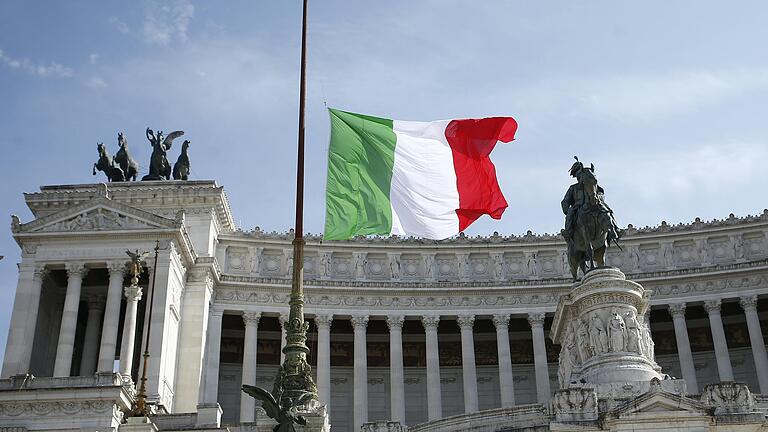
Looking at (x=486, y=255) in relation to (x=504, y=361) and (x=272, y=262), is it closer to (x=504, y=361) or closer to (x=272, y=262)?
(x=504, y=361)

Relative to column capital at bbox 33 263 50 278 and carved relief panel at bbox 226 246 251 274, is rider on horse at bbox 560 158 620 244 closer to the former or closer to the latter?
carved relief panel at bbox 226 246 251 274

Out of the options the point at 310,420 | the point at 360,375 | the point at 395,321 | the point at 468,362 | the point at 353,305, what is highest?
the point at 353,305

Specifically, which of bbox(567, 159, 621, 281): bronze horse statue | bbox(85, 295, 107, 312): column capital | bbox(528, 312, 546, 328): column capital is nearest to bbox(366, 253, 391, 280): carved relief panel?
bbox(528, 312, 546, 328): column capital

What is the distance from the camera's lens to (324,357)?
55812mm

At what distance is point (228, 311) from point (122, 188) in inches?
394

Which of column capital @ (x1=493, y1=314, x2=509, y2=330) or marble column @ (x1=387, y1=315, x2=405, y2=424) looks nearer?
marble column @ (x1=387, y1=315, x2=405, y2=424)

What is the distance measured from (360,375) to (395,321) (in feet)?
14.3

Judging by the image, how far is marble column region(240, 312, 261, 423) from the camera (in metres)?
53.6

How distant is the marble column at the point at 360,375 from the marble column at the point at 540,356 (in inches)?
415

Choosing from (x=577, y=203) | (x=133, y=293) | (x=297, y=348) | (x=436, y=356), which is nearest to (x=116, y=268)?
(x=133, y=293)

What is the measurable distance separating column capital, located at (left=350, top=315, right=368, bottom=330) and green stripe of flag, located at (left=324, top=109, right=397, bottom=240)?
32.9m

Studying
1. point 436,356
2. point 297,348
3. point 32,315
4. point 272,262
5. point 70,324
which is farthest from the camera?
point 272,262

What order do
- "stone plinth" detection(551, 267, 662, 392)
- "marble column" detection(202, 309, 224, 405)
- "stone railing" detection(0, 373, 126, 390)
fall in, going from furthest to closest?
1. "marble column" detection(202, 309, 224, 405)
2. "stone railing" detection(0, 373, 126, 390)
3. "stone plinth" detection(551, 267, 662, 392)

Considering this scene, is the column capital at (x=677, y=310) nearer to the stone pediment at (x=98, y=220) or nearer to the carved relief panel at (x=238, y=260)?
the carved relief panel at (x=238, y=260)
